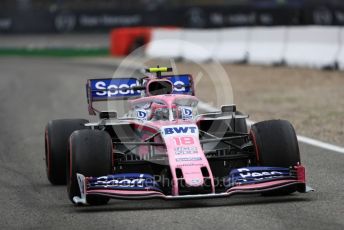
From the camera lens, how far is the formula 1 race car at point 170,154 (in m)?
8.66

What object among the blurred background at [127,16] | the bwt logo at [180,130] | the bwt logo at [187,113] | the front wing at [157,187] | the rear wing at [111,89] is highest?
the blurred background at [127,16]

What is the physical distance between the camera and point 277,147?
30.1 feet

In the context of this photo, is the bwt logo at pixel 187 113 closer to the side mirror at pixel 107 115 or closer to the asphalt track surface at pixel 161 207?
the side mirror at pixel 107 115

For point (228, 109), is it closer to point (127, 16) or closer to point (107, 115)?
point (107, 115)

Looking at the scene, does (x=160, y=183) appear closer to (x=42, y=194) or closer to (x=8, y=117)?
(x=42, y=194)

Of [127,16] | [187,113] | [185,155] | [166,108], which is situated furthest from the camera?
[127,16]

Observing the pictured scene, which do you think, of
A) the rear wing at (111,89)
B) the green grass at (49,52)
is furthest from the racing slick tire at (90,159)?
the green grass at (49,52)

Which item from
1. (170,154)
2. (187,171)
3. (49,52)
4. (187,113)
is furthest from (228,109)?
(49,52)

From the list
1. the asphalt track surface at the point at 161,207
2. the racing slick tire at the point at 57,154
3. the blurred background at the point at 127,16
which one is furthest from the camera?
the blurred background at the point at 127,16

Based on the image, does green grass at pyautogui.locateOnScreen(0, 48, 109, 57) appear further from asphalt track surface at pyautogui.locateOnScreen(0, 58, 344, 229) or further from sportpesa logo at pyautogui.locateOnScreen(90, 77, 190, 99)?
sportpesa logo at pyautogui.locateOnScreen(90, 77, 190, 99)

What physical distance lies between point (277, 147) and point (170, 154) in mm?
1028

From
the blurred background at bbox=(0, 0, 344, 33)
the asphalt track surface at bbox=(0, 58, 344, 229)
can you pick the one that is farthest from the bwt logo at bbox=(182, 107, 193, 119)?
the blurred background at bbox=(0, 0, 344, 33)

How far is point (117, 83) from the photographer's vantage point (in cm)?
1126

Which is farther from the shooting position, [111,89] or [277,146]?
[111,89]
